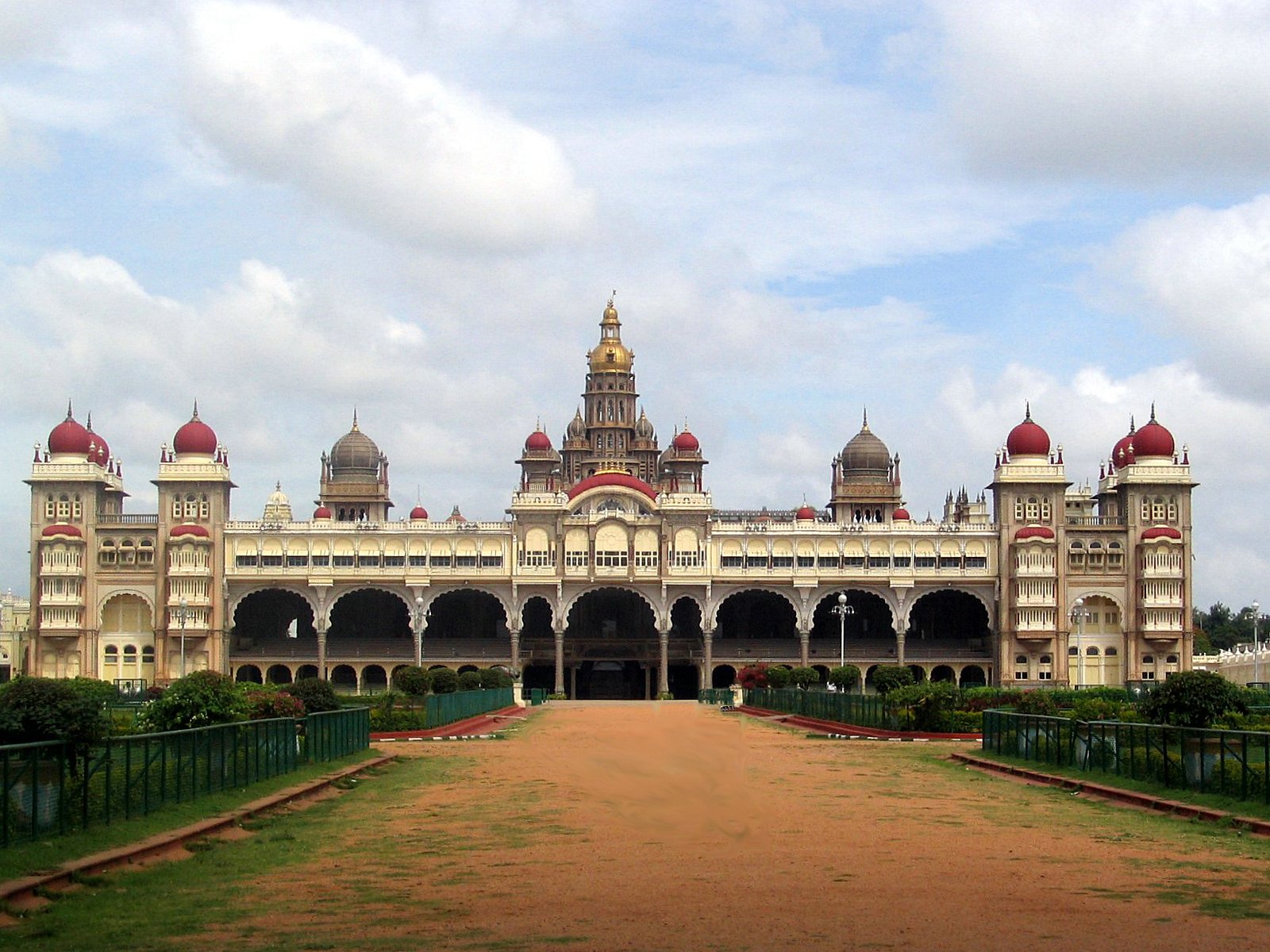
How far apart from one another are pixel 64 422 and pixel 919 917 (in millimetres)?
98536

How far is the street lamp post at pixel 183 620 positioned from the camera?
3875 inches

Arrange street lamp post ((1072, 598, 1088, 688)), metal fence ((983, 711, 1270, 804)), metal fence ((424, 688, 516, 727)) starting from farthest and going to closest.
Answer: street lamp post ((1072, 598, 1088, 688)), metal fence ((424, 688, 516, 727)), metal fence ((983, 711, 1270, 804))

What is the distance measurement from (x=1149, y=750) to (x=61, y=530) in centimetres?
8411

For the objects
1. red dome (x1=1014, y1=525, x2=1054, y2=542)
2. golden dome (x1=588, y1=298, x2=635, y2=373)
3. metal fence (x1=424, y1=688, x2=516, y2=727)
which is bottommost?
metal fence (x1=424, y1=688, x2=516, y2=727)

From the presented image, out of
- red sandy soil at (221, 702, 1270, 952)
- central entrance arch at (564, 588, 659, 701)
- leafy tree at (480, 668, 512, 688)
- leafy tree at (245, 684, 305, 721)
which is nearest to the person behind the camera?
red sandy soil at (221, 702, 1270, 952)

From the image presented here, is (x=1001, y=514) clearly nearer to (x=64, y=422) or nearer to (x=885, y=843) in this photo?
(x=64, y=422)

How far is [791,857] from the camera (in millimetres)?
20875

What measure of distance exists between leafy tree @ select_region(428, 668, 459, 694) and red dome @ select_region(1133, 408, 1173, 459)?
50117 millimetres

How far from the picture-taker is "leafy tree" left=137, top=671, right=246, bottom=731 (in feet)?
108

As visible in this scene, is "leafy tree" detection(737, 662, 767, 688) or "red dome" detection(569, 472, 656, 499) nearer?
"leafy tree" detection(737, 662, 767, 688)

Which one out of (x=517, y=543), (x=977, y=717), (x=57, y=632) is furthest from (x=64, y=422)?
(x=977, y=717)

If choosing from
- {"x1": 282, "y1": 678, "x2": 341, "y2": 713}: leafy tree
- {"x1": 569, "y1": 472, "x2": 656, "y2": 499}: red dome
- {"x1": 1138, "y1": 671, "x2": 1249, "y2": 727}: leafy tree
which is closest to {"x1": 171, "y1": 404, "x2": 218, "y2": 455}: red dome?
{"x1": 569, "y1": 472, "x2": 656, "y2": 499}: red dome

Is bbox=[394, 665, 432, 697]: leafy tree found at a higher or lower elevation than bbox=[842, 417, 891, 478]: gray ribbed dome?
lower

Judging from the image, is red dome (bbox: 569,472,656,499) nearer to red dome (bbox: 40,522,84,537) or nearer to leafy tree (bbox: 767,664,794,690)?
leafy tree (bbox: 767,664,794,690)
